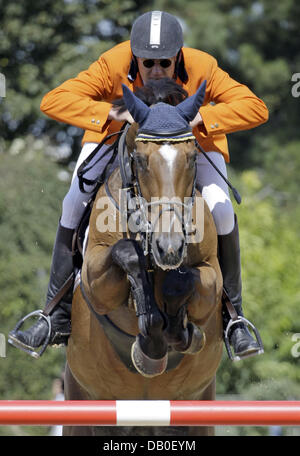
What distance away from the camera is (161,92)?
14.6ft

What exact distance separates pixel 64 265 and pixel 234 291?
1143 mm

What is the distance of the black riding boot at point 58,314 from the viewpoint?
17.0ft

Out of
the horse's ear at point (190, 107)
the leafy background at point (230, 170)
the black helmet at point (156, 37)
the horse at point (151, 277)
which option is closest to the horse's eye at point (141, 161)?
the horse at point (151, 277)

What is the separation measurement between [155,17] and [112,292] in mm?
1695

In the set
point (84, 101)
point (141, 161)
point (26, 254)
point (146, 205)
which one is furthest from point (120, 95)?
point (26, 254)

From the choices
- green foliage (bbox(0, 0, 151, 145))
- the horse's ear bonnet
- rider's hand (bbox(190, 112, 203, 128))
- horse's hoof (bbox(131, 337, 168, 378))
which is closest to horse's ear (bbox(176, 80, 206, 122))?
the horse's ear bonnet

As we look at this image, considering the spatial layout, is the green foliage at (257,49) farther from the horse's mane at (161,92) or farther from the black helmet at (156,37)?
the horse's mane at (161,92)

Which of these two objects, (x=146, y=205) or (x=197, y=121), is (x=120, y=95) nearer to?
(x=197, y=121)

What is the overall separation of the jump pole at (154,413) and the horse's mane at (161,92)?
166 centimetres

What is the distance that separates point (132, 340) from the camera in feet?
15.7

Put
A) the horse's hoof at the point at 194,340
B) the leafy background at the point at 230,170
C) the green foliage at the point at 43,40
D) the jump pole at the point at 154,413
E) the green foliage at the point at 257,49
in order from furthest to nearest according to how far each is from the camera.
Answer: the green foliage at the point at 257,49 → the green foliage at the point at 43,40 → the leafy background at the point at 230,170 → the horse's hoof at the point at 194,340 → the jump pole at the point at 154,413

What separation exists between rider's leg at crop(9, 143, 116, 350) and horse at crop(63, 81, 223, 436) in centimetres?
10

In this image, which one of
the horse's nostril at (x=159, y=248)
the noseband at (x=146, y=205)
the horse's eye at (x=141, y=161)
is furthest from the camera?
the horse's eye at (x=141, y=161)
